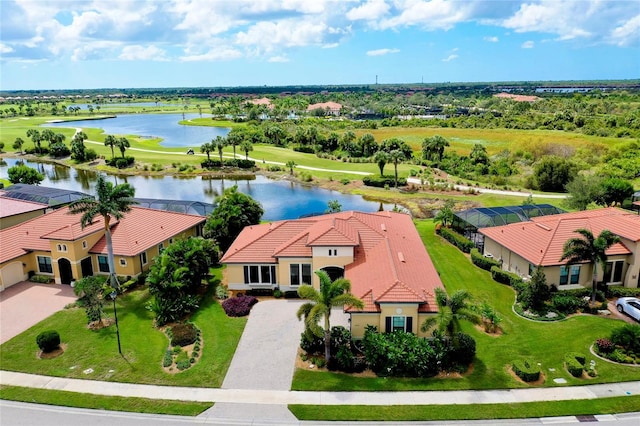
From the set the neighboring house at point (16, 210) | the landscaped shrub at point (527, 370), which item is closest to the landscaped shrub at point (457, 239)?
the landscaped shrub at point (527, 370)

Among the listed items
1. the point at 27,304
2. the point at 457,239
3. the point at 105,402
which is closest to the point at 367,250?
the point at 457,239

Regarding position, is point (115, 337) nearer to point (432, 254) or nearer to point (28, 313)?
point (28, 313)

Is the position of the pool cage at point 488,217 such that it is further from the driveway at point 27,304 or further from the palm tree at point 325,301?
the driveway at point 27,304

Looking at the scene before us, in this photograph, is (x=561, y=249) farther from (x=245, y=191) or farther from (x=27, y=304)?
(x=245, y=191)

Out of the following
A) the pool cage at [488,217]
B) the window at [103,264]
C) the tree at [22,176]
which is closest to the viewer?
the window at [103,264]

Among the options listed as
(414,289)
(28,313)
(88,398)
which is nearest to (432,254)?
(414,289)
